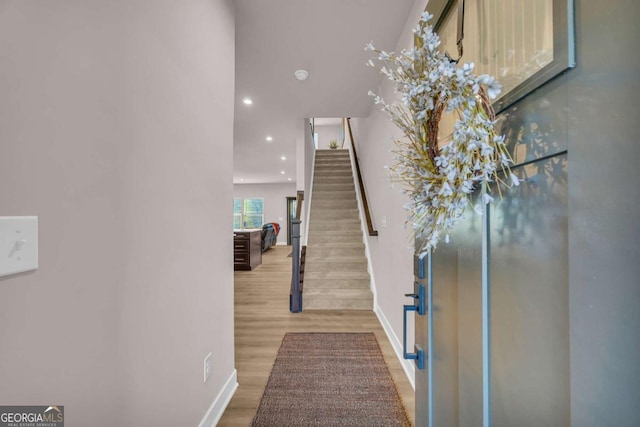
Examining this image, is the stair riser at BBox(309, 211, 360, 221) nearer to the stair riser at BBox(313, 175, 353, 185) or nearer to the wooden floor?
the stair riser at BBox(313, 175, 353, 185)

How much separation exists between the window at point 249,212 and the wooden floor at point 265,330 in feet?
25.0

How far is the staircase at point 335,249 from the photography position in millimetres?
3553

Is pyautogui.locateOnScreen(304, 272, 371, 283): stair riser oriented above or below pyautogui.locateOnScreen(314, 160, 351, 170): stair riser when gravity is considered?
below

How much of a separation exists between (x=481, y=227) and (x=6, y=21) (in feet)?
4.10

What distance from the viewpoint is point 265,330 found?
2885 millimetres

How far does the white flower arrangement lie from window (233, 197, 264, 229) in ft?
39.0

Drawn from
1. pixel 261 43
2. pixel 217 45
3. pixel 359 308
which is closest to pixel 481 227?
pixel 217 45

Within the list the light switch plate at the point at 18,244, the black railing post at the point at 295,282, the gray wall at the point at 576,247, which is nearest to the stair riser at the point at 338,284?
the black railing post at the point at 295,282

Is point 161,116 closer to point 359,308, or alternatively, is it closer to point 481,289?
point 481,289

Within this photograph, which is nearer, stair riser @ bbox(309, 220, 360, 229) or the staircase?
the staircase

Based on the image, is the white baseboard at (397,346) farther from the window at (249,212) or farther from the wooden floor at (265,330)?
the window at (249,212)

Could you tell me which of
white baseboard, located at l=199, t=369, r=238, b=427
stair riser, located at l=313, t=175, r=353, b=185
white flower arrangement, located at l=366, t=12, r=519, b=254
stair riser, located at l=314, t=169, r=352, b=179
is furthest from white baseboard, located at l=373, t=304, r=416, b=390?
stair riser, located at l=314, t=169, r=352, b=179

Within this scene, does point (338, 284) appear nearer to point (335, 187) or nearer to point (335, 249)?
point (335, 249)

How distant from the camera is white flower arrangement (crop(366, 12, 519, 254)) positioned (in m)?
0.63
